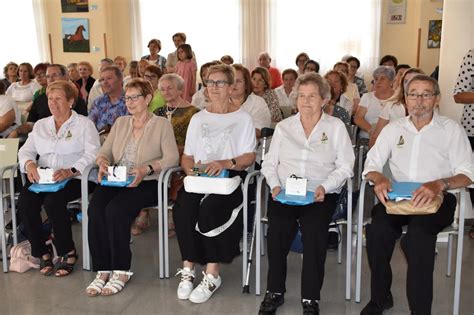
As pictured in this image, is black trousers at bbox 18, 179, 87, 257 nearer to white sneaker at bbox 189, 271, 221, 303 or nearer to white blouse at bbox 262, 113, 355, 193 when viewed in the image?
white sneaker at bbox 189, 271, 221, 303

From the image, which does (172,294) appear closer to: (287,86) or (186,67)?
(287,86)

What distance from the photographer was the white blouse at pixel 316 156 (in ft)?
9.16

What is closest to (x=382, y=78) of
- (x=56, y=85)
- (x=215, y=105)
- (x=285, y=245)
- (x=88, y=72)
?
→ (x=215, y=105)

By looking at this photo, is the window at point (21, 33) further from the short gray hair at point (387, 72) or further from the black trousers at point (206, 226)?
the black trousers at point (206, 226)

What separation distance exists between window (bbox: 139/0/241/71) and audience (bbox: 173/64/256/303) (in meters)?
6.18

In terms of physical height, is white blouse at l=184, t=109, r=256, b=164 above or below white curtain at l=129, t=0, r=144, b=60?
below

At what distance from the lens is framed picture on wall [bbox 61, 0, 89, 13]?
29.9ft

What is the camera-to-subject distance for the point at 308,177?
2838 millimetres

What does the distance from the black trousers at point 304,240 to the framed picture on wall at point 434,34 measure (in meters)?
6.48

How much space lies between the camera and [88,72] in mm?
6590

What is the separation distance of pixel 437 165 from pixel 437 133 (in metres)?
0.17

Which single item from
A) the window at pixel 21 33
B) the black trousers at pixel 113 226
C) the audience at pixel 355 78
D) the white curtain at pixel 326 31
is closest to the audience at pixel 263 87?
the black trousers at pixel 113 226

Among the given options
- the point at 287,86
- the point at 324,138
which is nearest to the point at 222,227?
the point at 324,138

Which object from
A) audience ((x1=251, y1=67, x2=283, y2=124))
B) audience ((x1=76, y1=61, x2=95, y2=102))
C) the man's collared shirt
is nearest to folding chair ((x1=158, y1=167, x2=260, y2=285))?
the man's collared shirt
